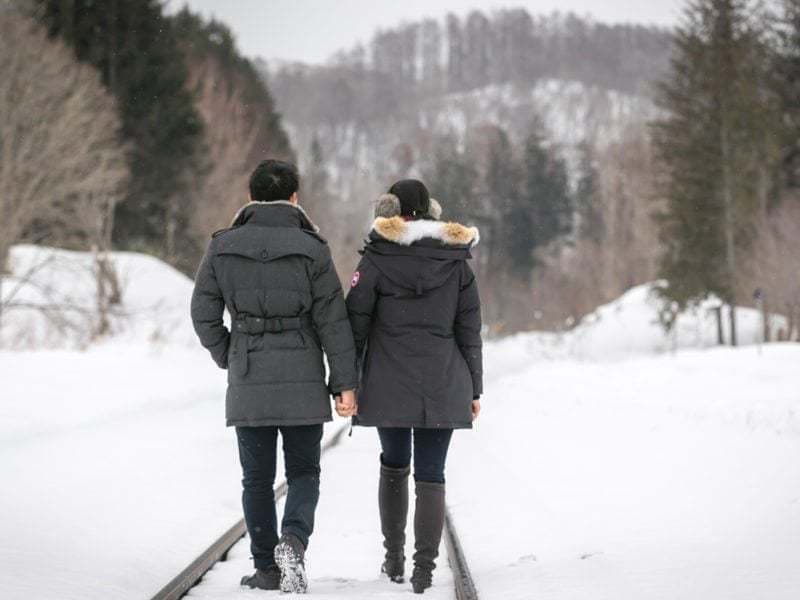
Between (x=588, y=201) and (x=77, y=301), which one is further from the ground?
(x=588, y=201)

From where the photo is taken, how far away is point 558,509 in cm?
704

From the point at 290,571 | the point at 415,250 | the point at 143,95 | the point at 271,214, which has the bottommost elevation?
the point at 290,571

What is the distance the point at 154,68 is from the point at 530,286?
4517cm

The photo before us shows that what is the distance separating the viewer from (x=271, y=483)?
477cm

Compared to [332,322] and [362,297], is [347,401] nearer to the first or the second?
[332,322]

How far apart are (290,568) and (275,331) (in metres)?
1.13

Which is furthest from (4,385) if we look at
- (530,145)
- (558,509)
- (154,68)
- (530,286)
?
(530,145)

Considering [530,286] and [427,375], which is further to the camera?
[530,286]

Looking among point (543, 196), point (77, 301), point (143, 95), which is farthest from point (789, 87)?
point (543, 196)

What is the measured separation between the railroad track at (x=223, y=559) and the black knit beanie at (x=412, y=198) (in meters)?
1.83

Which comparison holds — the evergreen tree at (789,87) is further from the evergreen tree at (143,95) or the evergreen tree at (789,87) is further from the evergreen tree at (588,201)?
the evergreen tree at (588,201)

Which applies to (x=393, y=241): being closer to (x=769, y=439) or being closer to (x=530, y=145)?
(x=769, y=439)

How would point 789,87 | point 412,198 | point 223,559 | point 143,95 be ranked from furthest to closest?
point 143,95
point 789,87
point 223,559
point 412,198

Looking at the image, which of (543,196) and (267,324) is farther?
(543,196)
